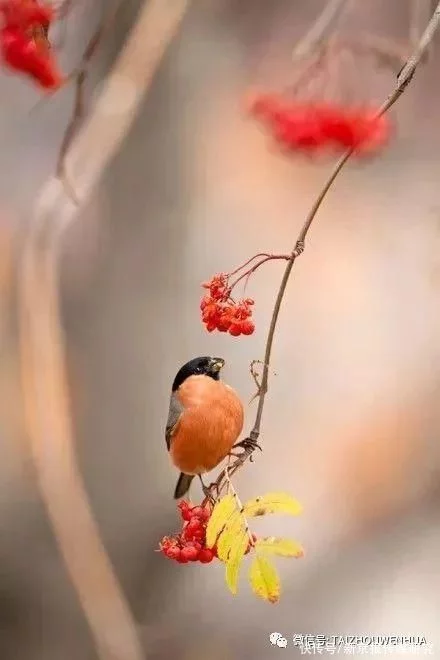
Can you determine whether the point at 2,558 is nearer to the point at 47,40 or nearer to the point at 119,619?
the point at 119,619

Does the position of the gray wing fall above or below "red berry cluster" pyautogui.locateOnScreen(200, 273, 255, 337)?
below

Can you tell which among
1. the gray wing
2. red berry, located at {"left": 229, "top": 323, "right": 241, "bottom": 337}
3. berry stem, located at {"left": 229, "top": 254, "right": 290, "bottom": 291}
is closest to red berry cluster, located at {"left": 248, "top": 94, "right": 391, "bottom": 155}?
berry stem, located at {"left": 229, "top": 254, "right": 290, "bottom": 291}

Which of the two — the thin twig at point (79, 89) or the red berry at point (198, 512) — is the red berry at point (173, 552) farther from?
the thin twig at point (79, 89)

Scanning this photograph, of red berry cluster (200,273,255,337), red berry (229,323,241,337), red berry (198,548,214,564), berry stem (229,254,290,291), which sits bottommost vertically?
red berry (198,548,214,564)

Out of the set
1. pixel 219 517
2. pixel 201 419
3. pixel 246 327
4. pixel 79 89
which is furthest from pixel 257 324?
pixel 79 89

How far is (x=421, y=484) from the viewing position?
106cm

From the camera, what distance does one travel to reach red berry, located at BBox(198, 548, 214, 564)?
1.04 m

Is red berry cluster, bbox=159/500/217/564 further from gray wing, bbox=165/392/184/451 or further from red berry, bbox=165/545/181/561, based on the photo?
gray wing, bbox=165/392/184/451

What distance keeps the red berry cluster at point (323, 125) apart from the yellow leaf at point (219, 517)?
19.0 inches

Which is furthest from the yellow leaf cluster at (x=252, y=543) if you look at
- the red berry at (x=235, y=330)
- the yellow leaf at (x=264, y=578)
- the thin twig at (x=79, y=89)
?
the thin twig at (x=79, y=89)

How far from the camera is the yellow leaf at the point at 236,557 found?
1.05 metres

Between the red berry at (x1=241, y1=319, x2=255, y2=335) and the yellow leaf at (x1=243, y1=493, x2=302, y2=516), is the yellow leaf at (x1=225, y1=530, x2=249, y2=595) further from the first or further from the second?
the red berry at (x1=241, y1=319, x2=255, y2=335)

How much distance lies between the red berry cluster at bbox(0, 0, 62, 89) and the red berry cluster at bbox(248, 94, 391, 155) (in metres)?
0.29

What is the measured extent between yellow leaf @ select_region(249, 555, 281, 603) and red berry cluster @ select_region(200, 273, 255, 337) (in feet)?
1.02
